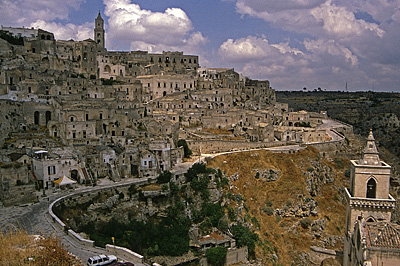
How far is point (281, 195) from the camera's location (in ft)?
138

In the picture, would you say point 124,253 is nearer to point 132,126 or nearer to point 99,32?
point 132,126

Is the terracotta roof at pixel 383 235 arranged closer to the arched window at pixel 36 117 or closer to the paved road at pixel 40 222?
the paved road at pixel 40 222

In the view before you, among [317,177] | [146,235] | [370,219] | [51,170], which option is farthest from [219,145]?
[370,219]

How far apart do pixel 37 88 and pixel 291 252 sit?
34.9 meters

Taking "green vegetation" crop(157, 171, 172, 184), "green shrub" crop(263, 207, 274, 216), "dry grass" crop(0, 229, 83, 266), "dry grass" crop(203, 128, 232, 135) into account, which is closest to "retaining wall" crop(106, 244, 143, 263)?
"dry grass" crop(0, 229, 83, 266)

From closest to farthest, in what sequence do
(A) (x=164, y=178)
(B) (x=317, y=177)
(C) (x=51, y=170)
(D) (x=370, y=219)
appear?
(D) (x=370, y=219) → (C) (x=51, y=170) → (A) (x=164, y=178) → (B) (x=317, y=177)

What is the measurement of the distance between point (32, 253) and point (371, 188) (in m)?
17.6

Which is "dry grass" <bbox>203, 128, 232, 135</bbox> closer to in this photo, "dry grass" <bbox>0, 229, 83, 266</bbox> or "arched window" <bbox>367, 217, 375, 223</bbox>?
"arched window" <bbox>367, 217, 375, 223</bbox>

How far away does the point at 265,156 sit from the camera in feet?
152

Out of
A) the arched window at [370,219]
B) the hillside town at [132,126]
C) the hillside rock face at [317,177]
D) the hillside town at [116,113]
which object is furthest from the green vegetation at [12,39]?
the arched window at [370,219]

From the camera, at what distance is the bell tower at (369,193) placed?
2020 centimetres

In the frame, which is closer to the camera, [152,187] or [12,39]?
[152,187]

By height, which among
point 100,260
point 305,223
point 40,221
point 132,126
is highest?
point 132,126

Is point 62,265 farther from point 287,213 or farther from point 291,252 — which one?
point 287,213
